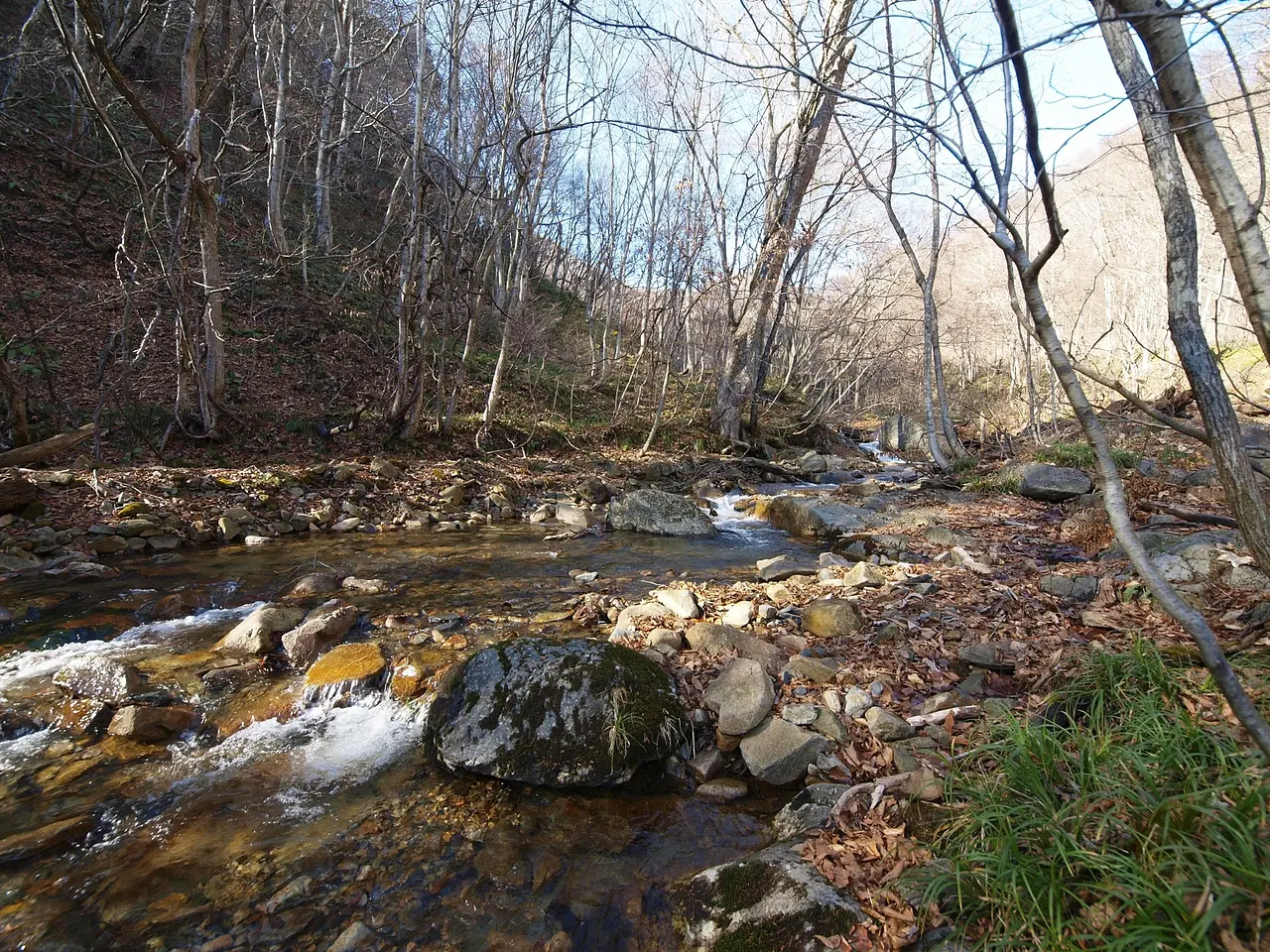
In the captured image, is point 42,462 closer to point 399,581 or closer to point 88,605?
point 88,605

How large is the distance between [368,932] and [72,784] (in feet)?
7.04

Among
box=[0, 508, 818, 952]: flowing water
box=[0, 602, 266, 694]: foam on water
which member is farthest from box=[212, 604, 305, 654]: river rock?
box=[0, 602, 266, 694]: foam on water

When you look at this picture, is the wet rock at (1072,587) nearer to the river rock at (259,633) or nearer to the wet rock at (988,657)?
the wet rock at (988,657)

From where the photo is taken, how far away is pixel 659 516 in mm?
8766

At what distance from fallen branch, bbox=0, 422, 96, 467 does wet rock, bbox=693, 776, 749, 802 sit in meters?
8.20

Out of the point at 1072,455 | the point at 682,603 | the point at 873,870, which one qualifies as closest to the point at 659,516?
the point at 682,603

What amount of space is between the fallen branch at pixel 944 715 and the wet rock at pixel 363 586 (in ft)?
15.8

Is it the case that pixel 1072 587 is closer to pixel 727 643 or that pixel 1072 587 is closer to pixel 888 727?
pixel 888 727

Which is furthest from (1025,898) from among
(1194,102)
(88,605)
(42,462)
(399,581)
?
(42,462)

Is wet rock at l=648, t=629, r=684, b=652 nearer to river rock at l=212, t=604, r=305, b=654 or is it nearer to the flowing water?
the flowing water

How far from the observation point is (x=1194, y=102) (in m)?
2.45

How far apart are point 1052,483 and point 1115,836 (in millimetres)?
8418

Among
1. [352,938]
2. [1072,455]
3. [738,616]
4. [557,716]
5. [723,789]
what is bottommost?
[352,938]

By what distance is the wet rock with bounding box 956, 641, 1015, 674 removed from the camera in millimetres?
3618
